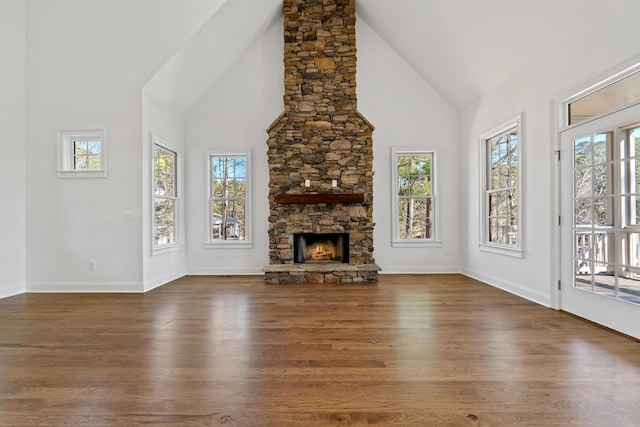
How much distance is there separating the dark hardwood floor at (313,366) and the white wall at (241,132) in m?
2.26

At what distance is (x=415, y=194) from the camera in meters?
6.38

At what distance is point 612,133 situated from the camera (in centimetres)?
309

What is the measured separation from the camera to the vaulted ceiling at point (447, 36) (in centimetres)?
354

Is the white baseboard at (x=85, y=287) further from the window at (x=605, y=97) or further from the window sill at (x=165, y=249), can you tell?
the window at (x=605, y=97)

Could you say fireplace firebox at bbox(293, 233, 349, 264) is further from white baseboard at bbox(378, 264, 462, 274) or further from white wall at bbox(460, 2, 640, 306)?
white wall at bbox(460, 2, 640, 306)

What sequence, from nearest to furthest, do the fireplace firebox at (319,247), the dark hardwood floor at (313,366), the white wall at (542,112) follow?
1. the dark hardwood floor at (313,366)
2. the white wall at (542,112)
3. the fireplace firebox at (319,247)

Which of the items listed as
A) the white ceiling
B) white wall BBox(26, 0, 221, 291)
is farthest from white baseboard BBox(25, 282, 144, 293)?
the white ceiling

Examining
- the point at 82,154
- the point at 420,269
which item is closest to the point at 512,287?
the point at 420,269

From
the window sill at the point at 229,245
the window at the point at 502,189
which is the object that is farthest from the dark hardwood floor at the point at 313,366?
the window sill at the point at 229,245

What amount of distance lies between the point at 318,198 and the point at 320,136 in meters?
1.15

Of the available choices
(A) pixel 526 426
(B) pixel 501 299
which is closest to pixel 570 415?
(A) pixel 526 426

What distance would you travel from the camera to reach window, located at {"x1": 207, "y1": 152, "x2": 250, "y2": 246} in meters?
6.36

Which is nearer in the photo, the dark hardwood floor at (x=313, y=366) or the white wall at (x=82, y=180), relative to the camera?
the dark hardwood floor at (x=313, y=366)

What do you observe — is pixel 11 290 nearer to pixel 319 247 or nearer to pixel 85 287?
pixel 85 287
